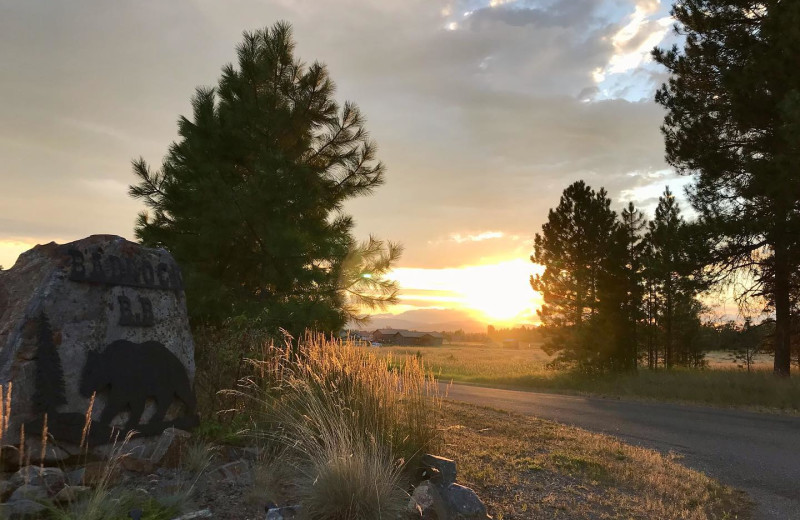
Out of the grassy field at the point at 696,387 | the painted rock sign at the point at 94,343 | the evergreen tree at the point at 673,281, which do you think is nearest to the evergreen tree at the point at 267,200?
the grassy field at the point at 696,387

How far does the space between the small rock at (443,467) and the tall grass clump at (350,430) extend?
0.15 metres

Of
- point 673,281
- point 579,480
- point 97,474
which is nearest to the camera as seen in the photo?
point 97,474

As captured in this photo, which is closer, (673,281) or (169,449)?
(169,449)

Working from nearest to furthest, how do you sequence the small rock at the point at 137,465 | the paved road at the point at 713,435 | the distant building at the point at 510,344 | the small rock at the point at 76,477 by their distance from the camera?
the small rock at the point at 76,477, the small rock at the point at 137,465, the paved road at the point at 713,435, the distant building at the point at 510,344

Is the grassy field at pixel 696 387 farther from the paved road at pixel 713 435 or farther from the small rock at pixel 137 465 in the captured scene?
the small rock at pixel 137 465

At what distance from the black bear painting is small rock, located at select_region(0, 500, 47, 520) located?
1.49m

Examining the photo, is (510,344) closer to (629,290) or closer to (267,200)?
(629,290)

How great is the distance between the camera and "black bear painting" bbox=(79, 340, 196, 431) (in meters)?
5.34

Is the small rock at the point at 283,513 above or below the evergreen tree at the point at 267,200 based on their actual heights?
below

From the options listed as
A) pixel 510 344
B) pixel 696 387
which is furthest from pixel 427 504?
pixel 510 344

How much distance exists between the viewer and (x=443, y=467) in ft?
16.9

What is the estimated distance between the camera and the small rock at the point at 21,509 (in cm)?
371

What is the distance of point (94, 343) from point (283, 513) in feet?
9.00

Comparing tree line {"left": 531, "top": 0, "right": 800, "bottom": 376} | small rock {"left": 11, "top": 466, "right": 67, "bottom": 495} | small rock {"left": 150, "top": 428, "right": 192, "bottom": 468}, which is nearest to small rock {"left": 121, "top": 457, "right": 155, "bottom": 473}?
small rock {"left": 150, "top": 428, "right": 192, "bottom": 468}
